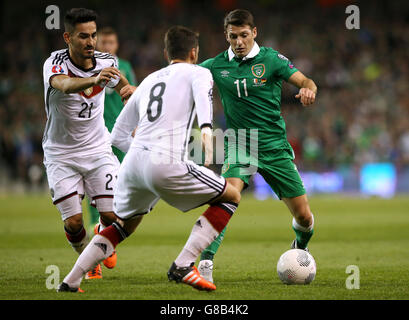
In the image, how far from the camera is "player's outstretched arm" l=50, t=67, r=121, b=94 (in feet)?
19.2

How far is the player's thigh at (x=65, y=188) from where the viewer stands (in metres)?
6.91

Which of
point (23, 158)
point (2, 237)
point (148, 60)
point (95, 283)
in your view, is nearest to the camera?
point (95, 283)

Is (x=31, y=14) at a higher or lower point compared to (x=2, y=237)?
higher

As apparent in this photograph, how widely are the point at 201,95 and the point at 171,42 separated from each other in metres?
0.56

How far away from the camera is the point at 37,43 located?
28.3 metres

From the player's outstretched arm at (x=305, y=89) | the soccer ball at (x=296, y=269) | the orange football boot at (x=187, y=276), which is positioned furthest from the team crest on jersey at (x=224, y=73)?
the orange football boot at (x=187, y=276)

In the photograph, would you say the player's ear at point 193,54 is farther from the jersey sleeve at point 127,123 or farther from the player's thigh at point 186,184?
the player's thigh at point 186,184

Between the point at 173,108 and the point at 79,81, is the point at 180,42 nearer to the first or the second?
the point at 173,108

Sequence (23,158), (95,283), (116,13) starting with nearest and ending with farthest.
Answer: (95,283) → (23,158) → (116,13)

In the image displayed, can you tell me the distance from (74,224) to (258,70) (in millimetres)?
2411

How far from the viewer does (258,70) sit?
279 inches

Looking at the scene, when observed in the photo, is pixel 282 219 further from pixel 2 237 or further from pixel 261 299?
pixel 261 299

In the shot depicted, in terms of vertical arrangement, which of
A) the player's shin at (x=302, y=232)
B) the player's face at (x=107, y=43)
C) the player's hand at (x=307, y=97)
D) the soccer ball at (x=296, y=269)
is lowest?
the soccer ball at (x=296, y=269)

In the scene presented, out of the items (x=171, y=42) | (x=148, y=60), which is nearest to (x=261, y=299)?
(x=171, y=42)
